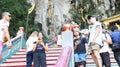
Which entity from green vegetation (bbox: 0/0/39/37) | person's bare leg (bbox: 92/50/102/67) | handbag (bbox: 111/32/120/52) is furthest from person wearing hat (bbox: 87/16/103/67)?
green vegetation (bbox: 0/0/39/37)

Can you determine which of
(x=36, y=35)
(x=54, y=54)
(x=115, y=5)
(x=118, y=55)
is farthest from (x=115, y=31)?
(x=115, y=5)

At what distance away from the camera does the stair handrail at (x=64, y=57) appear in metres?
4.64

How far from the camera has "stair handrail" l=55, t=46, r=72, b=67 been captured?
15.2 ft

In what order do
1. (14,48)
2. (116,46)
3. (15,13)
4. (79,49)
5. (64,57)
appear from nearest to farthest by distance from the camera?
(64,57), (79,49), (116,46), (14,48), (15,13)

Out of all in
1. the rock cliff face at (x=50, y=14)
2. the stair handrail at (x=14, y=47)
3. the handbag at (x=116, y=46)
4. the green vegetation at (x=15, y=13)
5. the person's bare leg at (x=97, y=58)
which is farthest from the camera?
the rock cliff face at (x=50, y=14)

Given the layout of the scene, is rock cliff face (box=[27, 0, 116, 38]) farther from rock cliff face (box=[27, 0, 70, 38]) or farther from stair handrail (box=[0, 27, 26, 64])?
stair handrail (box=[0, 27, 26, 64])

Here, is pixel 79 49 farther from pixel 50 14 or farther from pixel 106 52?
pixel 50 14

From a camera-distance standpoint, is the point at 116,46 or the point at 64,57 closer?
the point at 64,57

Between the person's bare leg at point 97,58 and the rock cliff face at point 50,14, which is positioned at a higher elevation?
the rock cliff face at point 50,14

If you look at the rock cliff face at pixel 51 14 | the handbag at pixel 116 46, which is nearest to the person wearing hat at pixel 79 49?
the handbag at pixel 116 46

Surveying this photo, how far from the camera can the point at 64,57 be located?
516 cm

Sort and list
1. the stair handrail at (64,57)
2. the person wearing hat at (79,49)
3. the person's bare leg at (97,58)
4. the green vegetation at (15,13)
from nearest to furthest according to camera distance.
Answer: the stair handrail at (64,57) → the person wearing hat at (79,49) → the person's bare leg at (97,58) → the green vegetation at (15,13)

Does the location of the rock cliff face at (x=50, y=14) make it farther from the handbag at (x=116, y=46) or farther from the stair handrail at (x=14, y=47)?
the handbag at (x=116, y=46)

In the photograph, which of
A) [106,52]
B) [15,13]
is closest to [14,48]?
[106,52]
